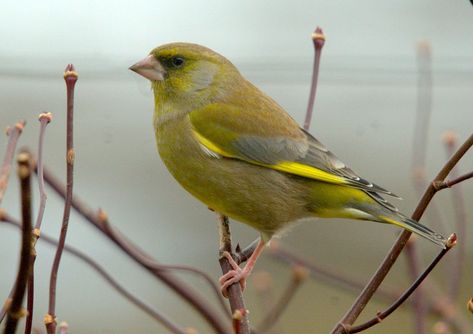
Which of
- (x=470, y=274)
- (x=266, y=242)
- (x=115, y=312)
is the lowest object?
(x=115, y=312)

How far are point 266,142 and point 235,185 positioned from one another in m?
0.28

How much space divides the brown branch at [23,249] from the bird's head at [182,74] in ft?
7.83

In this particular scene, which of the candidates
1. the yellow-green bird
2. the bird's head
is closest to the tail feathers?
the yellow-green bird

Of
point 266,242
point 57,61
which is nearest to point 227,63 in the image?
point 266,242

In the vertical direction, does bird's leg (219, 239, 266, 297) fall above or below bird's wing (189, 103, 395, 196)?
below

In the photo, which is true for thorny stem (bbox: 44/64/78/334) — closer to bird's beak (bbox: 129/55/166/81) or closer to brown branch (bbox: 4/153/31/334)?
brown branch (bbox: 4/153/31/334)

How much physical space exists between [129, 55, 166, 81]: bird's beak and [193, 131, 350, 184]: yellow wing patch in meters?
0.35

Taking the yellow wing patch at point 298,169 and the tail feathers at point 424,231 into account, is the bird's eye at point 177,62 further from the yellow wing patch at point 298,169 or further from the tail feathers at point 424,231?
the tail feathers at point 424,231

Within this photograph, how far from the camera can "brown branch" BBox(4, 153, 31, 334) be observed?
76.9 inches

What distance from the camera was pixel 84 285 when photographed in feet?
32.1

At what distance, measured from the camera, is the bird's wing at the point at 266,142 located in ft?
14.1

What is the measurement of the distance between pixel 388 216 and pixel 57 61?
355cm

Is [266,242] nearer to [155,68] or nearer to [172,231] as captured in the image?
[155,68]

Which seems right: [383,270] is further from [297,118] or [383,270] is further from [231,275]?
[297,118]
